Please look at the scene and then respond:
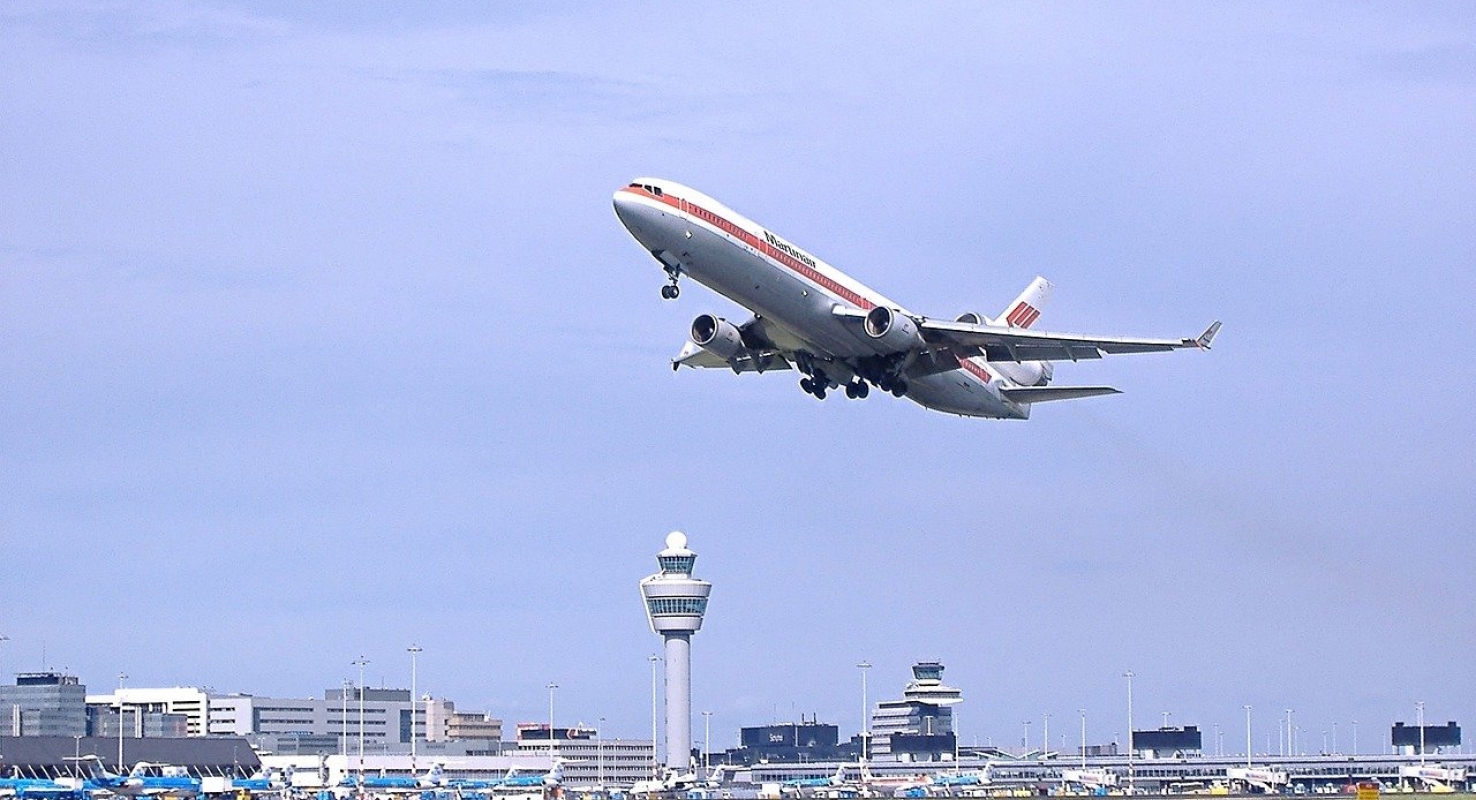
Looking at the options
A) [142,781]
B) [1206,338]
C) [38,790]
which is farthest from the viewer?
[142,781]

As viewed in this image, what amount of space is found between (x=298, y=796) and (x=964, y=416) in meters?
81.6

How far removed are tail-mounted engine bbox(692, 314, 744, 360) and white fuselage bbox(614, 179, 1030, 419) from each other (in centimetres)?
217

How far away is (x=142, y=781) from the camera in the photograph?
16050cm

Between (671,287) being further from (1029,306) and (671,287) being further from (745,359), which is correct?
(1029,306)

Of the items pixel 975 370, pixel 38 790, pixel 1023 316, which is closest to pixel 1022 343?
pixel 975 370

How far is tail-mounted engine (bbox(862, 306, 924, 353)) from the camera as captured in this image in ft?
297

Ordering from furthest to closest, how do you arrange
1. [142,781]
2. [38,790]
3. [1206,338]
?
[142,781]
[38,790]
[1206,338]

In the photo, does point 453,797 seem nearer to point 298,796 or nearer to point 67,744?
point 298,796

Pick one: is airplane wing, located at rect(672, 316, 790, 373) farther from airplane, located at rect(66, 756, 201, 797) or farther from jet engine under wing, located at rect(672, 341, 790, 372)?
airplane, located at rect(66, 756, 201, 797)

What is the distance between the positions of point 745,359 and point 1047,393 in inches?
605

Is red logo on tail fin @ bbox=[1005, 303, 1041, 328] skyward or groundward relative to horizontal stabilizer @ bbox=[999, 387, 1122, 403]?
skyward

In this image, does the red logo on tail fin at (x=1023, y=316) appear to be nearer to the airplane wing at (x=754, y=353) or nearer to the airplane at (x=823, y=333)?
the airplane at (x=823, y=333)

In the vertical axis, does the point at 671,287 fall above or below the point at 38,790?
above

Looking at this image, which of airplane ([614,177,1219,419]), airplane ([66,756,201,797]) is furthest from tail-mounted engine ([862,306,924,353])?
airplane ([66,756,201,797])
